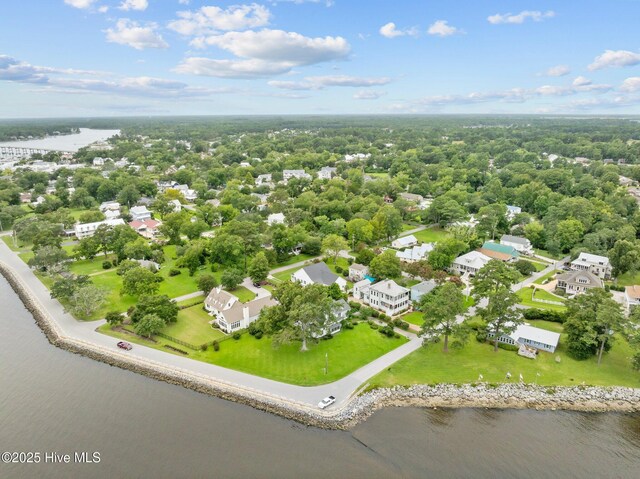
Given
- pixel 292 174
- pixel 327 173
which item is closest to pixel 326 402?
pixel 292 174

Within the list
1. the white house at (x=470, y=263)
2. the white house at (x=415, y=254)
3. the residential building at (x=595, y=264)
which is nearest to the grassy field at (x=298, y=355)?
the white house at (x=415, y=254)

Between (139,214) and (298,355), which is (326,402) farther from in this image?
(139,214)

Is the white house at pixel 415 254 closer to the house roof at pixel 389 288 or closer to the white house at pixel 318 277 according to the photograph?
the white house at pixel 318 277

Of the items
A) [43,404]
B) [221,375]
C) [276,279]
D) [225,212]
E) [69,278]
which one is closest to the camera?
[43,404]

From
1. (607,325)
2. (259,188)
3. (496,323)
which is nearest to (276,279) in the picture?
(496,323)

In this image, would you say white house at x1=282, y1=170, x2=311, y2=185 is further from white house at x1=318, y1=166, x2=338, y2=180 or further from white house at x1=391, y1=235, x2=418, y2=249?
white house at x1=391, y1=235, x2=418, y2=249

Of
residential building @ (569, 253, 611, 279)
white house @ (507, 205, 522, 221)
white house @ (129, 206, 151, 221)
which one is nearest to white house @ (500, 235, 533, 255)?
residential building @ (569, 253, 611, 279)

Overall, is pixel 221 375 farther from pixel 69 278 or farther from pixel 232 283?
pixel 69 278
